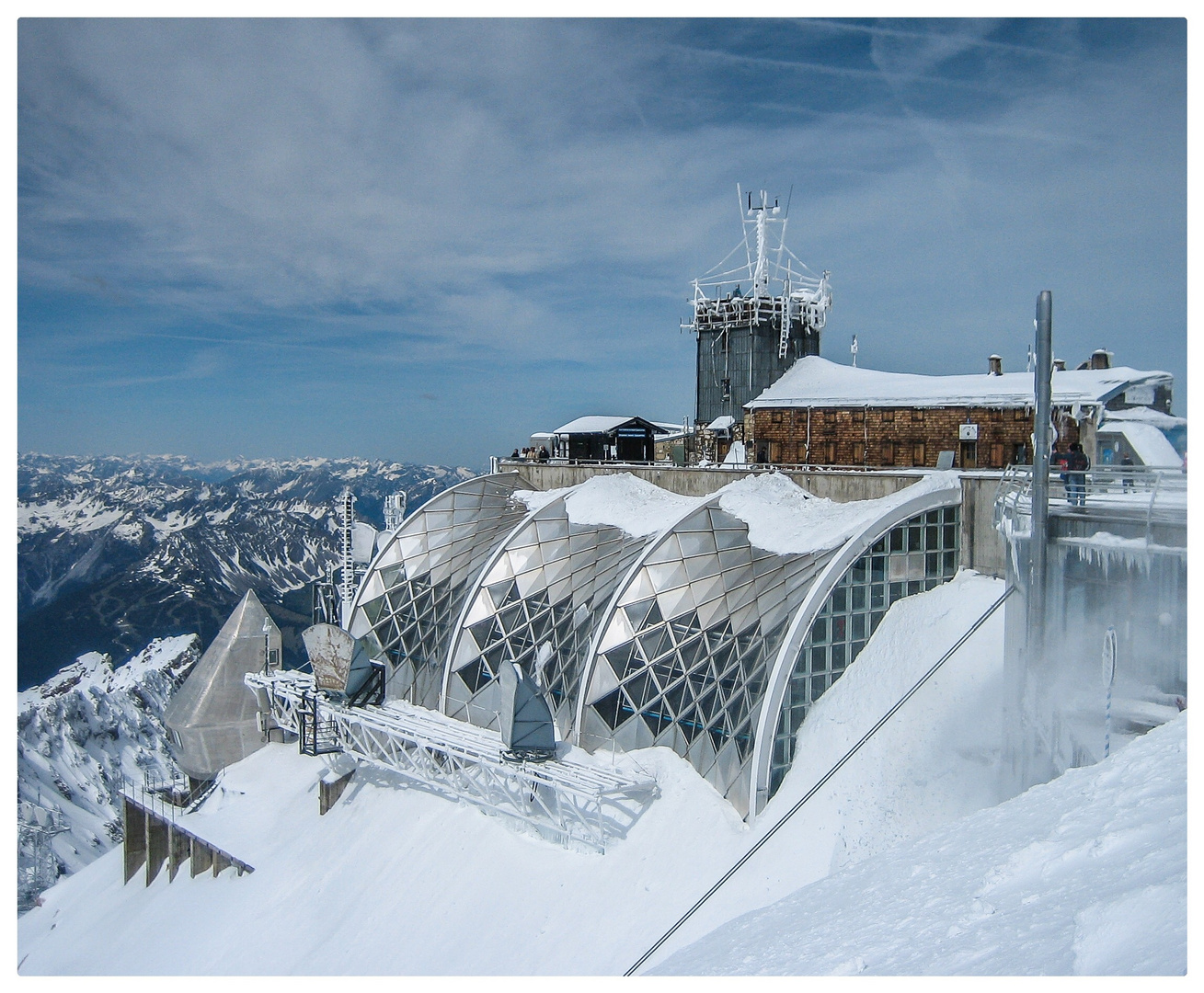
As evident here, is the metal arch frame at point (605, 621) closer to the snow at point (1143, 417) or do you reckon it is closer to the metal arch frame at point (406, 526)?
the metal arch frame at point (406, 526)

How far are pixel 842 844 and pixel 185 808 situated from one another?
15167 mm

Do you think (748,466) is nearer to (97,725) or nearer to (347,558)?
(347,558)

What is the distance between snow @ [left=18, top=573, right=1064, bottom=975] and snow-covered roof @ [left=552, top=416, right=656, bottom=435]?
15.9 m

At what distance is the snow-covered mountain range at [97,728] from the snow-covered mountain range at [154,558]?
2484 mm

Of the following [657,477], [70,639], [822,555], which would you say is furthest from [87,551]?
[822,555]

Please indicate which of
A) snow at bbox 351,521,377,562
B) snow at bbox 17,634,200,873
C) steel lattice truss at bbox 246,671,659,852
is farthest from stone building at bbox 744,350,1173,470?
snow at bbox 17,634,200,873

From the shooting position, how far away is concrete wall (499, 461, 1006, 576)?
43.4 ft

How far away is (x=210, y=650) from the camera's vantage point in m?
19.5

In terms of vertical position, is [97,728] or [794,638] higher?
[794,638]

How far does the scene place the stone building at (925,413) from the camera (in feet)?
49.7

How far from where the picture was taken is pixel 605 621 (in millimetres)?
13961

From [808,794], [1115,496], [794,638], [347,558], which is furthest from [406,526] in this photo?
[1115,496]

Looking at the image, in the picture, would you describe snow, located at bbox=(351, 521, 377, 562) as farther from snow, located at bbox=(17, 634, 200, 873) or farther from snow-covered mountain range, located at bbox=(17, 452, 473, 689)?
snow, located at bbox=(17, 634, 200, 873)

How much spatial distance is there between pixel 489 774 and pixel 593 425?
17.3 meters
